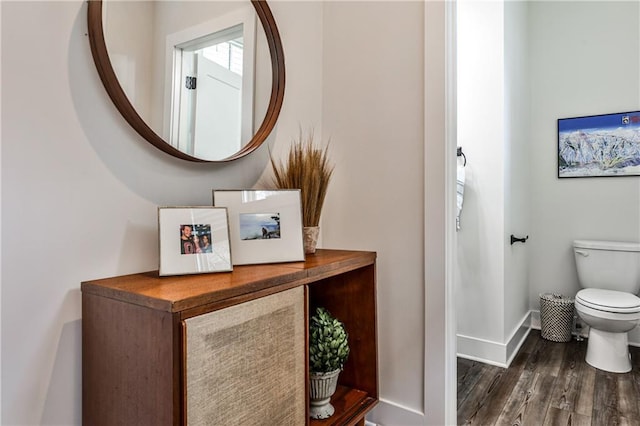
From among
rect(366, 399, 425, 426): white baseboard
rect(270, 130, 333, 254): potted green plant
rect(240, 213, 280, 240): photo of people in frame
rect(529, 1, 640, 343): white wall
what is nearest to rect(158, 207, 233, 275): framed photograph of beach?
rect(240, 213, 280, 240): photo of people in frame

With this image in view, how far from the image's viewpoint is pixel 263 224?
1.17 meters

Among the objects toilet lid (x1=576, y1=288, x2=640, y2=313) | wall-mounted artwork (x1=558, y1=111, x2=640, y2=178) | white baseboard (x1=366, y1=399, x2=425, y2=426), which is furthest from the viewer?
wall-mounted artwork (x1=558, y1=111, x2=640, y2=178)

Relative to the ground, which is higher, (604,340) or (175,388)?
(175,388)

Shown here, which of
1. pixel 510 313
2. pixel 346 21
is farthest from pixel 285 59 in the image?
pixel 510 313

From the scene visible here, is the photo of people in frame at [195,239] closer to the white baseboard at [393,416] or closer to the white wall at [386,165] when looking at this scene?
the white wall at [386,165]

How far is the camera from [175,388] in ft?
2.28

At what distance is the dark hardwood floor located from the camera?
5.63 feet

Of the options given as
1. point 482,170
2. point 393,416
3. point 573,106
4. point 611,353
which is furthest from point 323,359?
point 573,106

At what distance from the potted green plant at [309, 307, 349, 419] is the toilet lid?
189 centimetres

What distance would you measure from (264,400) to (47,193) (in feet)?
2.30

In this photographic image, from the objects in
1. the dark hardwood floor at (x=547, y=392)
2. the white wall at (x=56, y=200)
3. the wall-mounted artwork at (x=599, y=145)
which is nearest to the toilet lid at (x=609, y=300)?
the dark hardwood floor at (x=547, y=392)

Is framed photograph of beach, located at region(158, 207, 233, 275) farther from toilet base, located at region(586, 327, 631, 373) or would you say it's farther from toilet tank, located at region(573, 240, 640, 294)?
toilet tank, located at region(573, 240, 640, 294)

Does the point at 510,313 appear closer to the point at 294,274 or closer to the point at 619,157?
the point at 619,157

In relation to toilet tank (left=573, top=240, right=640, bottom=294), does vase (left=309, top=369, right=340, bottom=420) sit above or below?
below
